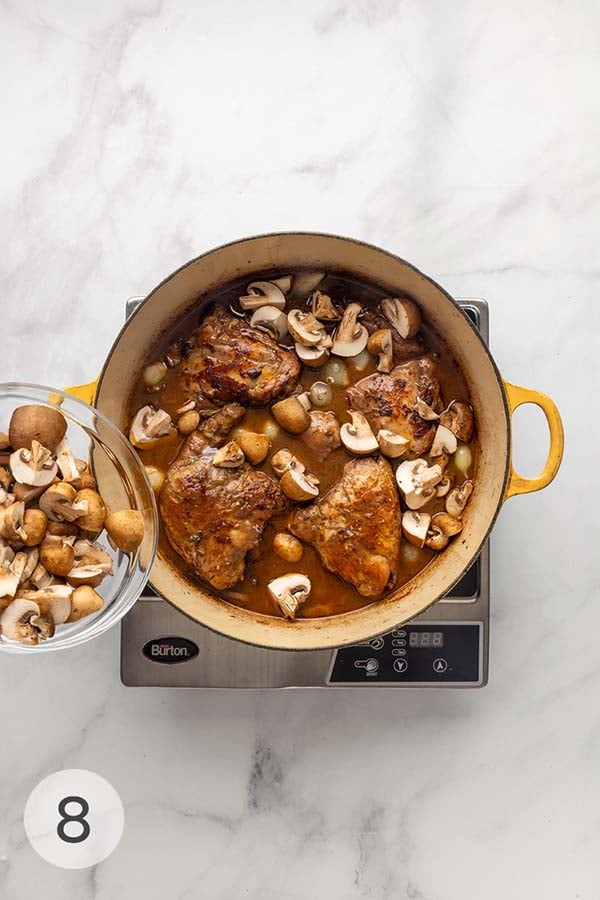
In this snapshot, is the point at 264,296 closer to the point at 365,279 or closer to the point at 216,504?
the point at 365,279

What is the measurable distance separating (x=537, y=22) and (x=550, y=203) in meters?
0.38

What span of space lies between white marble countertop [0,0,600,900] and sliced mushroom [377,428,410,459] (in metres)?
0.35

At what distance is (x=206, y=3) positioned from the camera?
1995 millimetres

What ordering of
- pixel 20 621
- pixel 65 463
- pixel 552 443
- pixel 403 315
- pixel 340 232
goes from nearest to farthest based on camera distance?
pixel 20 621, pixel 65 463, pixel 552 443, pixel 403 315, pixel 340 232

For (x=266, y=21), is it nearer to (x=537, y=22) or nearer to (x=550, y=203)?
(x=537, y=22)

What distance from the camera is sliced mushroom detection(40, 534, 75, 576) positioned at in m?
1.42

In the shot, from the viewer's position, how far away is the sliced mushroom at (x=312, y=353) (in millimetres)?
1759

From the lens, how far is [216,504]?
5.69 feet

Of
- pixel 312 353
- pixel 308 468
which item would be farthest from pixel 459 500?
pixel 312 353

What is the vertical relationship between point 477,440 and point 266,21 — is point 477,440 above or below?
below

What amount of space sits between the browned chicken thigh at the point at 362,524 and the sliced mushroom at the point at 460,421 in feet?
0.47

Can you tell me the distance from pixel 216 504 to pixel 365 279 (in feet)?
1.68

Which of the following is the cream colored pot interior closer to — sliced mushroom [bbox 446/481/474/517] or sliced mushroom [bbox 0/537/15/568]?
sliced mushroom [bbox 446/481/474/517]

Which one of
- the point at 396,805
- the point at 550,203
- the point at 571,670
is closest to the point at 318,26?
the point at 550,203
